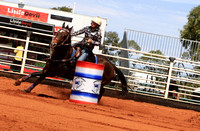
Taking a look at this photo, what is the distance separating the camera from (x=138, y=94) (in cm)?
1389

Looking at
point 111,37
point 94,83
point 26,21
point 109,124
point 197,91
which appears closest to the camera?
point 109,124

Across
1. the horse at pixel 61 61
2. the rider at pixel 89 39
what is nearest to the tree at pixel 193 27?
the rider at pixel 89 39

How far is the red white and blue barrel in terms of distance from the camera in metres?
8.74

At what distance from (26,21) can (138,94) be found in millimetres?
11317

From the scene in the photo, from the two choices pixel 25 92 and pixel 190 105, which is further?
pixel 190 105

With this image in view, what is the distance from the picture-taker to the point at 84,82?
Answer: 875 centimetres

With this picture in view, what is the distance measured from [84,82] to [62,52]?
111 cm

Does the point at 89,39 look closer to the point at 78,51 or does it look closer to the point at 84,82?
the point at 78,51

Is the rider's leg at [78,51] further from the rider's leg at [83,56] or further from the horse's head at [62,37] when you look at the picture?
the horse's head at [62,37]

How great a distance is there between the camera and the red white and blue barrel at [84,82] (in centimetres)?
874

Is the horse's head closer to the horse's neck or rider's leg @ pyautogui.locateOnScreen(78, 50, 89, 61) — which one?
the horse's neck

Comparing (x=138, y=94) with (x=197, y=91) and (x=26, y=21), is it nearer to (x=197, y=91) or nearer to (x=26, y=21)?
(x=197, y=91)

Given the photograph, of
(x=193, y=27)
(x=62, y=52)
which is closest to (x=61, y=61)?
(x=62, y=52)

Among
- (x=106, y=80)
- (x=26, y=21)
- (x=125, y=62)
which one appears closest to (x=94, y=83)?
(x=106, y=80)
